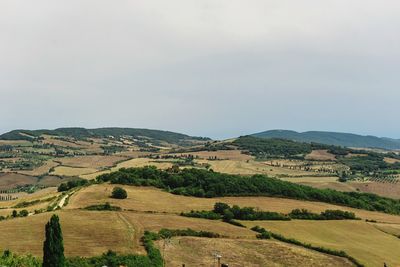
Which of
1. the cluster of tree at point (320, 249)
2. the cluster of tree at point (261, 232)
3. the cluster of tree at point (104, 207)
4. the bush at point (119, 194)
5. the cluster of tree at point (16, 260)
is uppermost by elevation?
the bush at point (119, 194)

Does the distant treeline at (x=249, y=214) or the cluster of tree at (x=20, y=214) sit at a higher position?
the distant treeline at (x=249, y=214)

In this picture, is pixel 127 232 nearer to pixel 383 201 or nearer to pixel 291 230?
pixel 291 230

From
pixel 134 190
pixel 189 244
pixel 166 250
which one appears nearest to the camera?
pixel 166 250

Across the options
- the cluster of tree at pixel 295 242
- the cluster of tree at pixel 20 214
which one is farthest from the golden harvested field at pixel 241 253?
the cluster of tree at pixel 20 214

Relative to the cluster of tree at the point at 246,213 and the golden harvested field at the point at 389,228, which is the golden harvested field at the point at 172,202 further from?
Result: the golden harvested field at the point at 389,228

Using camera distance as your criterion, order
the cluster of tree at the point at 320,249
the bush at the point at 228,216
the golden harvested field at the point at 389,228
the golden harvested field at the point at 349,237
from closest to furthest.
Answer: the cluster of tree at the point at 320,249
the golden harvested field at the point at 349,237
the bush at the point at 228,216
the golden harvested field at the point at 389,228

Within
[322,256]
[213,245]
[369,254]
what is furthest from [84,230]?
[369,254]
